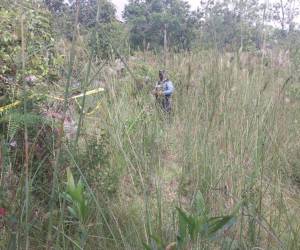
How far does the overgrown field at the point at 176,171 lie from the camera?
47.3 inches

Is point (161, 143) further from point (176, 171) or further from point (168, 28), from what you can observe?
point (168, 28)

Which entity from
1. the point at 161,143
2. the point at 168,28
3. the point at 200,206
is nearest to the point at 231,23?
the point at 161,143

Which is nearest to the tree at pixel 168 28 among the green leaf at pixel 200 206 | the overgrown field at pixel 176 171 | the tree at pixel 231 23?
the tree at pixel 231 23

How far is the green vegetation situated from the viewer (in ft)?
4.20

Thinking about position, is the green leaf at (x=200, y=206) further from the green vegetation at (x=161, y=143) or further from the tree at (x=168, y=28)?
the tree at (x=168, y=28)

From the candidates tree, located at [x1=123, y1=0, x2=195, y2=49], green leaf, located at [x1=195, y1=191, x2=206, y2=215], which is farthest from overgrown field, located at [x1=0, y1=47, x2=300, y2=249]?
tree, located at [x1=123, y1=0, x2=195, y2=49]

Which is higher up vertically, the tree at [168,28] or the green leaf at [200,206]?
the tree at [168,28]

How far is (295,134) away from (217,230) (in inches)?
75.4

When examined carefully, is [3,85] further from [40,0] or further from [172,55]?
[172,55]

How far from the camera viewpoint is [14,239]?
2.93 ft

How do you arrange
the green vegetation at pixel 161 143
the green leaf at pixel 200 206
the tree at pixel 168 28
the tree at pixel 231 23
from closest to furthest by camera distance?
the green leaf at pixel 200 206 < the green vegetation at pixel 161 143 < the tree at pixel 231 23 < the tree at pixel 168 28

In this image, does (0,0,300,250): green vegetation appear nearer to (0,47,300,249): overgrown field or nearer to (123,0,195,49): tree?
(0,47,300,249): overgrown field

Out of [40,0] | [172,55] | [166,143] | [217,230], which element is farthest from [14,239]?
[172,55]

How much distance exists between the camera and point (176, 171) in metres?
1.92
